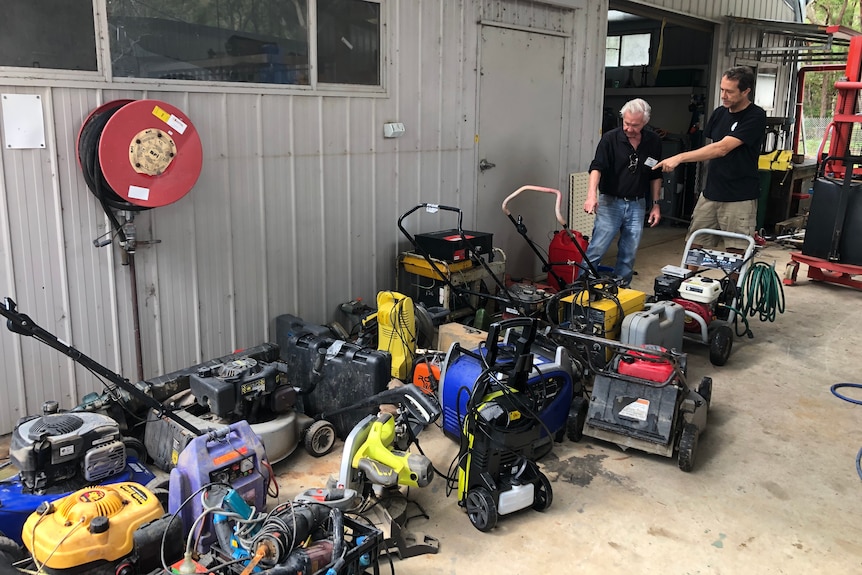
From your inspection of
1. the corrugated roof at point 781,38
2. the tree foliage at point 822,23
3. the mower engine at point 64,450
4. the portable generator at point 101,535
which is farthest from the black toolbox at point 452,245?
the tree foliage at point 822,23

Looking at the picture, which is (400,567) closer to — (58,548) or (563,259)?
(58,548)

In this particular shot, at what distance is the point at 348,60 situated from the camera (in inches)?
180

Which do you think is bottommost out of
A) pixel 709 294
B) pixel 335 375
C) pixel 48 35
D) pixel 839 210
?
pixel 335 375

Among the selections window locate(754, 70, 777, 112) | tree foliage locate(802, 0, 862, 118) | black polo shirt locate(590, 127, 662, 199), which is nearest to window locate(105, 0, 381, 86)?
black polo shirt locate(590, 127, 662, 199)

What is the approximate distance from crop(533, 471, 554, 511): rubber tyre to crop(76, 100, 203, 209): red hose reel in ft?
7.24

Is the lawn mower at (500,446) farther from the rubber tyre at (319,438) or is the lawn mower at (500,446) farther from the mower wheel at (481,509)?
the rubber tyre at (319,438)

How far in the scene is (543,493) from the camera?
295 cm

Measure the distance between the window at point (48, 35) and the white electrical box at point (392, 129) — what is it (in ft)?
6.39

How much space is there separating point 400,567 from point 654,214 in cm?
346

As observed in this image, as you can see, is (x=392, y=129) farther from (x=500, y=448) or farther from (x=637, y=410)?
(x=500, y=448)

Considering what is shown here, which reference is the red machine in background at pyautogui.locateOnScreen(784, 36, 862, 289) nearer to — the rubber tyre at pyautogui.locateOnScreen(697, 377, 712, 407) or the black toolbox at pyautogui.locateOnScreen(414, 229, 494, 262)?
the rubber tyre at pyautogui.locateOnScreen(697, 377, 712, 407)

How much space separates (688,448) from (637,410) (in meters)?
0.30

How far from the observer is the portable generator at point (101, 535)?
2.14m

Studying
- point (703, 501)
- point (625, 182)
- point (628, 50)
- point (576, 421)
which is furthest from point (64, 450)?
point (628, 50)
